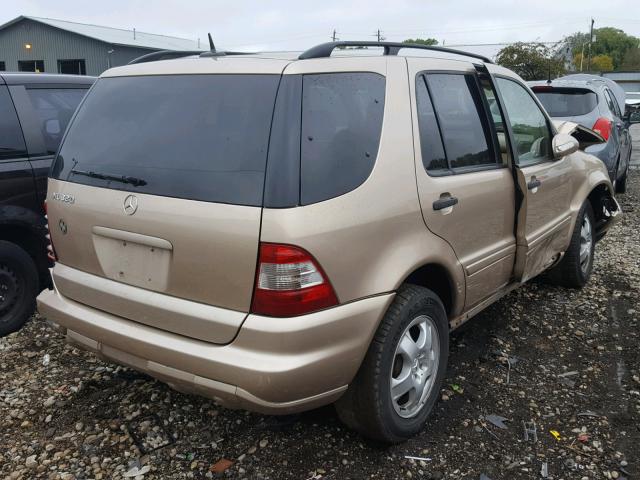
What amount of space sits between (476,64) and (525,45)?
32157 millimetres

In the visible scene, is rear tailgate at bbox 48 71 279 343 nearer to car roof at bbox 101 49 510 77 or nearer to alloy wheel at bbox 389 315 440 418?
car roof at bbox 101 49 510 77

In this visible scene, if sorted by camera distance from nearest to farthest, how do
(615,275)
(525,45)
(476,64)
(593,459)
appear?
(593,459), (476,64), (615,275), (525,45)

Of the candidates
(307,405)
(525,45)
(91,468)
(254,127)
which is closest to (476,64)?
(254,127)

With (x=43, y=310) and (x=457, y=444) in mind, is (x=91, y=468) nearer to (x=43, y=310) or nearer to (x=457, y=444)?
(x=43, y=310)

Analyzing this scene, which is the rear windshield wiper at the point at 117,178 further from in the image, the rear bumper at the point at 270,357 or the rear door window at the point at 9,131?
the rear door window at the point at 9,131

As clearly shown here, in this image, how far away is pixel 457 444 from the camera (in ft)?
9.64

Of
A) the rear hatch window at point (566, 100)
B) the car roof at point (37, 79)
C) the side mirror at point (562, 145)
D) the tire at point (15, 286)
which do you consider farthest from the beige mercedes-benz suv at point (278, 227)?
the rear hatch window at point (566, 100)

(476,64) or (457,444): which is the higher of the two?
(476,64)

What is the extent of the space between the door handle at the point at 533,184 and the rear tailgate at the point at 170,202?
1.99 metres

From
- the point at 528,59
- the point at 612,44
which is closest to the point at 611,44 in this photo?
the point at 612,44

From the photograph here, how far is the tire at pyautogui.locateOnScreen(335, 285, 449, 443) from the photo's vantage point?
2604 mm

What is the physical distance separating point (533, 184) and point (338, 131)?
1.78m

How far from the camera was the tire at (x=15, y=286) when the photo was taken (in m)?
4.21

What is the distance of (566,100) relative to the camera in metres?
7.76
